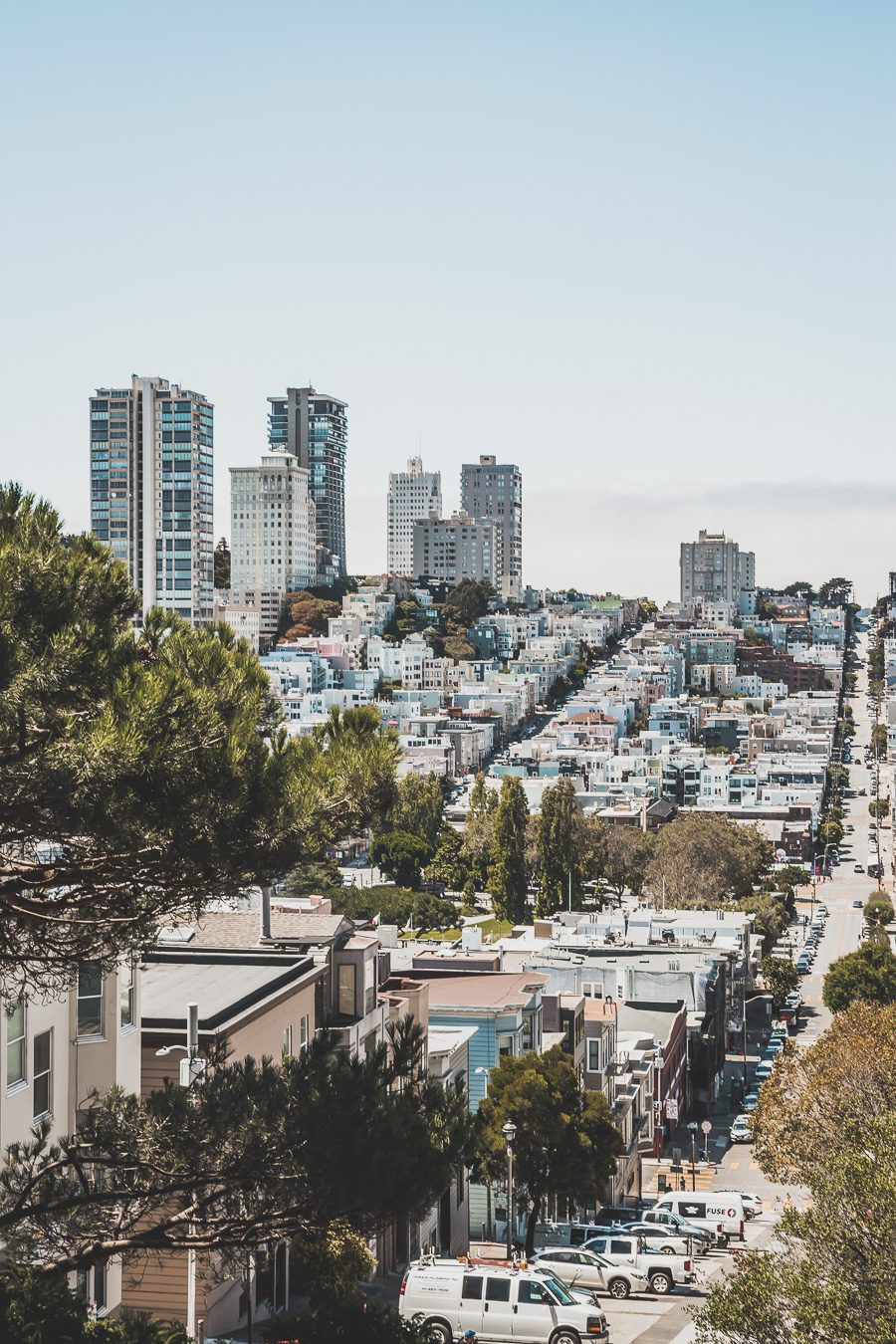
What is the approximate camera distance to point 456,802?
11588 cm

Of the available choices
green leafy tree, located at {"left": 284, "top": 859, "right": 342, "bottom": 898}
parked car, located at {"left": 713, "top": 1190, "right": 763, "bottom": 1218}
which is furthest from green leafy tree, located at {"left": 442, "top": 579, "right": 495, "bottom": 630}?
parked car, located at {"left": 713, "top": 1190, "right": 763, "bottom": 1218}

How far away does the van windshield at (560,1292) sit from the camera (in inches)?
742

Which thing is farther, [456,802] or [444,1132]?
→ [456,802]

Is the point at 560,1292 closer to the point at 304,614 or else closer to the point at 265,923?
the point at 265,923

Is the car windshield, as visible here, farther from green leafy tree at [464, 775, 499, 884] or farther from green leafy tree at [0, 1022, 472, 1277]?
green leafy tree at [464, 775, 499, 884]

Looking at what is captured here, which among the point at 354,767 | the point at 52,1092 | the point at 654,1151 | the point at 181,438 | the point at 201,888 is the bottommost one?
the point at 654,1151

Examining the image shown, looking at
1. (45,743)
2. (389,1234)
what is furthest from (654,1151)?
(45,743)

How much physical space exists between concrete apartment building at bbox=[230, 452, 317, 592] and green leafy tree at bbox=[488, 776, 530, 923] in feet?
293

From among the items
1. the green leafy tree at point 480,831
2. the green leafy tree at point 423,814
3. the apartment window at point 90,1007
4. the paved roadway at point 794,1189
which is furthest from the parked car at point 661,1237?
the green leafy tree at point 423,814

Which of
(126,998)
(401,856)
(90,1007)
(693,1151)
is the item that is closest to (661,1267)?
(126,998)

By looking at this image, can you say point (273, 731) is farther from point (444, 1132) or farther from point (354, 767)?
point (444, 1132)

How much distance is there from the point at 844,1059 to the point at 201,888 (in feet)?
65.3

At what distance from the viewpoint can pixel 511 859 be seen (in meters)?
76.5

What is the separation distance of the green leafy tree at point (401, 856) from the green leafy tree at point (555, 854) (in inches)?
392
